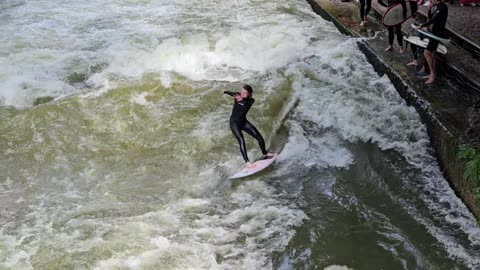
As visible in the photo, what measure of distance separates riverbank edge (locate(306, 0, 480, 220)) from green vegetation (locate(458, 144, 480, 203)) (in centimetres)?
12

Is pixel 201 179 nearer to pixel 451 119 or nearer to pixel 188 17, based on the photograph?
pixel 451 119

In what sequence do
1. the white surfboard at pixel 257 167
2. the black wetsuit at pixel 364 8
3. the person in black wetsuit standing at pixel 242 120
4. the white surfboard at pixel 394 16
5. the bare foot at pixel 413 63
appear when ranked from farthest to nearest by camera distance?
the black wetsuit at pixel 364 8 < the white surfboard at pixel 394 16 < the bare foot at pixel 413 63 < the person in black wetsuit standing at pixel 242 120 < the white surfboard at pixel 257 167

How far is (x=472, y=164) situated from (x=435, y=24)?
2.88m

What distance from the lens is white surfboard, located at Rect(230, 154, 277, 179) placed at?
23.1 ft

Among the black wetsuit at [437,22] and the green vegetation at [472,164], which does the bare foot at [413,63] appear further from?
the green vegetation at [472,164]

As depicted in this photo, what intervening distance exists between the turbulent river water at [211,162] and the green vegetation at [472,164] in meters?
0.46

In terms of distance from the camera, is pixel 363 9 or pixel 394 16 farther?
pixel 363 9

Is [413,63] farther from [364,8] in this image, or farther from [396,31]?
[364,8]

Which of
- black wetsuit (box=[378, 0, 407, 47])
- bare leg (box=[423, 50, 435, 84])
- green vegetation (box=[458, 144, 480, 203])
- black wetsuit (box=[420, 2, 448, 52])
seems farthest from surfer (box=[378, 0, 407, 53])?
green vegetation (box=[458, 144, 480, 203])

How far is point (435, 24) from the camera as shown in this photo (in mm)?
7742

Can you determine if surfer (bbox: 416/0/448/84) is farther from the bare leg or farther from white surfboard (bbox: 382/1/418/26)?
white surfboard (bbox: 382/1/418/26)

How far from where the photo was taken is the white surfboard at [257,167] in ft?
23.1

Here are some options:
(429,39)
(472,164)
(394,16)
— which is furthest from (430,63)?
(472,164)

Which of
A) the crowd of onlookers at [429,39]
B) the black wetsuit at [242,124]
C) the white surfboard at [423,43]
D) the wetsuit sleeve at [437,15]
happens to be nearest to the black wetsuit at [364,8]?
the crowd of onlookers at [429,39]
